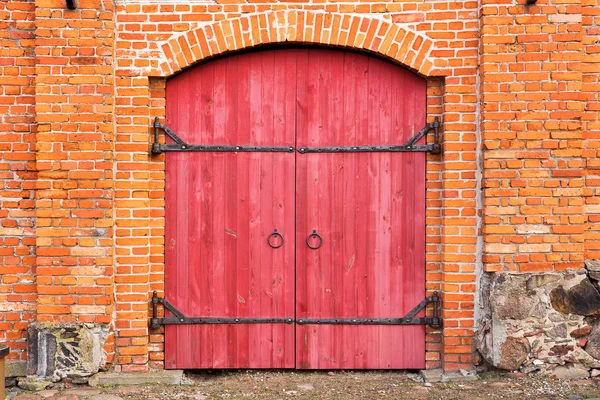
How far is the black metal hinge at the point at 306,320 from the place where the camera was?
4.62 m

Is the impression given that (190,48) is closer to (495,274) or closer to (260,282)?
(260,282)

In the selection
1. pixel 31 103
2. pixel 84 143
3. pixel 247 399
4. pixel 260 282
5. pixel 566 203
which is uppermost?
pixel 31 103

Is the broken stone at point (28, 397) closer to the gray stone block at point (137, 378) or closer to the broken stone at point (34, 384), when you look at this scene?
the broken stone at point (34, 384)

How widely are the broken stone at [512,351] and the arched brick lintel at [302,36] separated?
2048 millimetres

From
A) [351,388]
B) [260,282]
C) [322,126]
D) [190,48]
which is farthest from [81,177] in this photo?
[351,388]

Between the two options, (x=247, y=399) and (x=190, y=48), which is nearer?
(x=247, y=399)

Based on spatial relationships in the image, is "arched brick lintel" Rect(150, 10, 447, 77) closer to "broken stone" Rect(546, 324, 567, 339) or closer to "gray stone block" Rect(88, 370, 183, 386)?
"broken stone" Rect(546, 324, 567, 339)

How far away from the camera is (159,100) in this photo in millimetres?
4625

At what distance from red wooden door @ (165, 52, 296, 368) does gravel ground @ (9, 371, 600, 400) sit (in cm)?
37

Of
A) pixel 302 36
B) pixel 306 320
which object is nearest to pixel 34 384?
pixel 306 320

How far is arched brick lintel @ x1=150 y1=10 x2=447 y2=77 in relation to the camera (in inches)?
177

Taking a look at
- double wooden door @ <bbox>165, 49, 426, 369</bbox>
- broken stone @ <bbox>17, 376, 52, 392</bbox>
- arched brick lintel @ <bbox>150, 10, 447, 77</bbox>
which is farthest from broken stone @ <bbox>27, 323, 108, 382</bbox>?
arched brick lintel @ <bbox>150, 10, 447, 77</bbox>

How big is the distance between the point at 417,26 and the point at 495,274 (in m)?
1.94

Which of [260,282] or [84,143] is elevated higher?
[84,143]
